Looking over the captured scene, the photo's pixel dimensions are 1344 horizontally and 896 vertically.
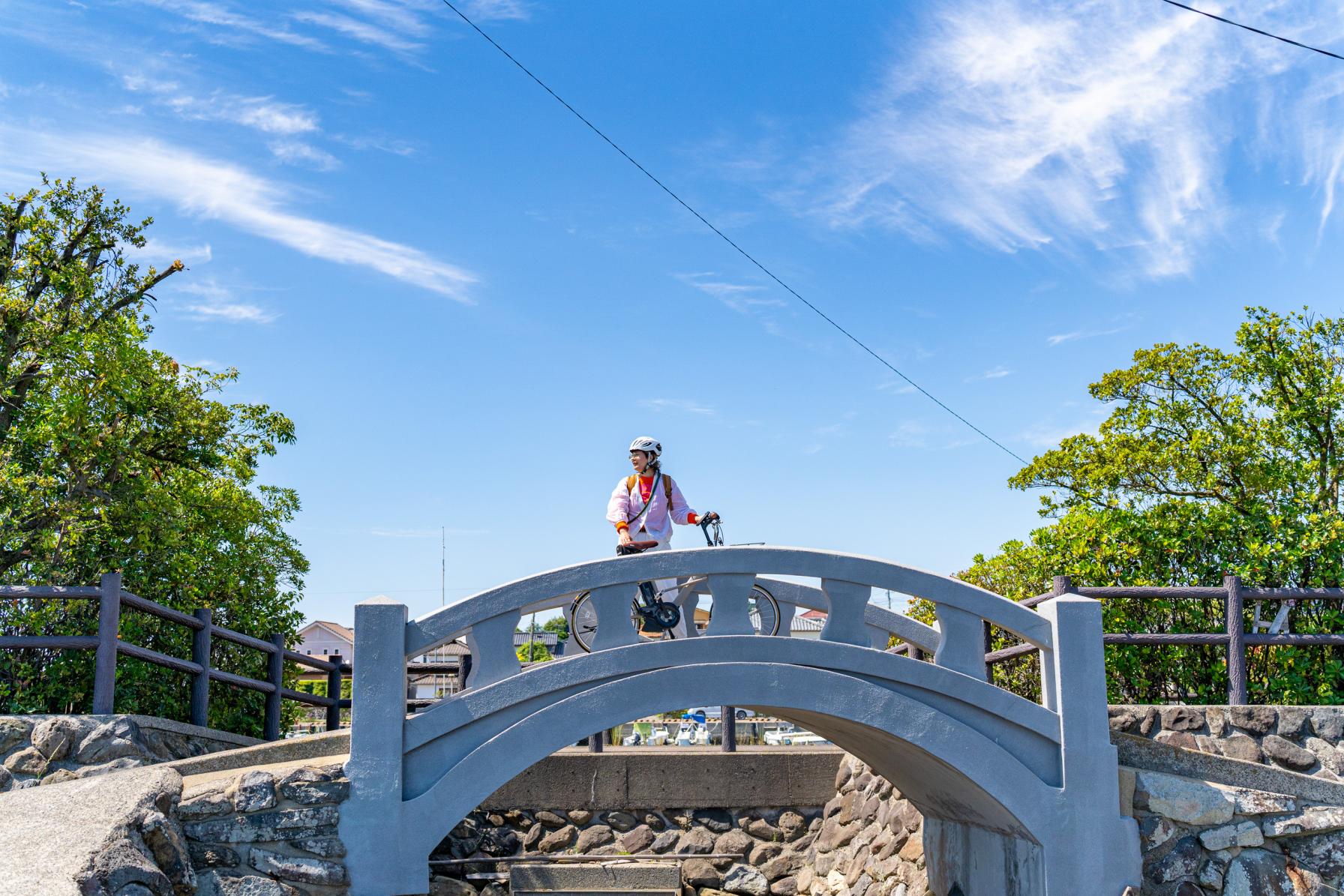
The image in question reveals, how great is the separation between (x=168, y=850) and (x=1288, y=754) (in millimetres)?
7890

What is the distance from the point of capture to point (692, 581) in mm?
8500

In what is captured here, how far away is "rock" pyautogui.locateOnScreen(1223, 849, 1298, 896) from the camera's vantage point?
25.7 ft

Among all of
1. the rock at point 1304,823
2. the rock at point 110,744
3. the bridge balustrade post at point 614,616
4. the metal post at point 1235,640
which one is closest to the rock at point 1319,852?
the rock at point 1304,823

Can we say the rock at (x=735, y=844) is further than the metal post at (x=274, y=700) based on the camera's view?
Yes

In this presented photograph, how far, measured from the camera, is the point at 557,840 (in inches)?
446

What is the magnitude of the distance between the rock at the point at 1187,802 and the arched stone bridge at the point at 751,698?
237 millimetres

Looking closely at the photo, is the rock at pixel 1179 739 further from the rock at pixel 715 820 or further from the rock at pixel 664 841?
the rock at pixel 664 841

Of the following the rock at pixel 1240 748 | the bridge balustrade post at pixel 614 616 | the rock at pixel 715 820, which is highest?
the bridge balustrade post at pixel 614 616

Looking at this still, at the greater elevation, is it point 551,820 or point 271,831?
point 271,831

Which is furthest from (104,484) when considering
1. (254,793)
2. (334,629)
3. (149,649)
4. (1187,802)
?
(334,629)

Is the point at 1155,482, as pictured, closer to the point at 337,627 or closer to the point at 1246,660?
the point at 1246,660

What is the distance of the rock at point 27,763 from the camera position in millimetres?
7473

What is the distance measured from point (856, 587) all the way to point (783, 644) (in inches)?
25.0

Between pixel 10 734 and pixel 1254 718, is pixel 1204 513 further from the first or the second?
pixel 10 734
